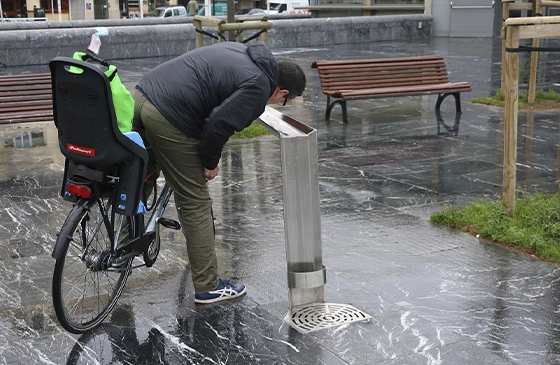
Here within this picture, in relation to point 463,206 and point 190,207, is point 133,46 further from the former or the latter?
point 190,207

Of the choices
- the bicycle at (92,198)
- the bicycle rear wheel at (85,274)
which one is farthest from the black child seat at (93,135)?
the bicycle rear wheel at (85,274)

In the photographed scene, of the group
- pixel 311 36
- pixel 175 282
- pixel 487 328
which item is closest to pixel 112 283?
pixel 175 282

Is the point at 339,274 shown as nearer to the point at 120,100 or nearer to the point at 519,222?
the point at 519,222

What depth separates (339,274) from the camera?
5633 millimetres

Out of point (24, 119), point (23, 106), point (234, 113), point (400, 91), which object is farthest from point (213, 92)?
point (400, 91)

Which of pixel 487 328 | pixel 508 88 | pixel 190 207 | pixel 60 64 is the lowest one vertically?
pixel 487 328

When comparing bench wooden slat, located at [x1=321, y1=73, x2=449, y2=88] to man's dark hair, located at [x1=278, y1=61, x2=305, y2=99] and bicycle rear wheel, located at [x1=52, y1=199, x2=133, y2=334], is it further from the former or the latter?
bicycle rear wheel, located at [x1=52, y1=199, x2=133, y2=334]

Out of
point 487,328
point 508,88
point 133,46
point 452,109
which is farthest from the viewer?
point 133,46

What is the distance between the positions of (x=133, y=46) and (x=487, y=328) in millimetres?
19065

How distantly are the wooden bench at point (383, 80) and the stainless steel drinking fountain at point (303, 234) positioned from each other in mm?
7039

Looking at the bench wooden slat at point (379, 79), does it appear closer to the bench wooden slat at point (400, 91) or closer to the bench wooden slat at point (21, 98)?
the bench wooden slat at point (400, 91)

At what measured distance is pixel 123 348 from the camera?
452 cm

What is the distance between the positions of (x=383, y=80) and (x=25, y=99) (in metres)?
5.02

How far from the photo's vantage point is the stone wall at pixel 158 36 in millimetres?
20953
